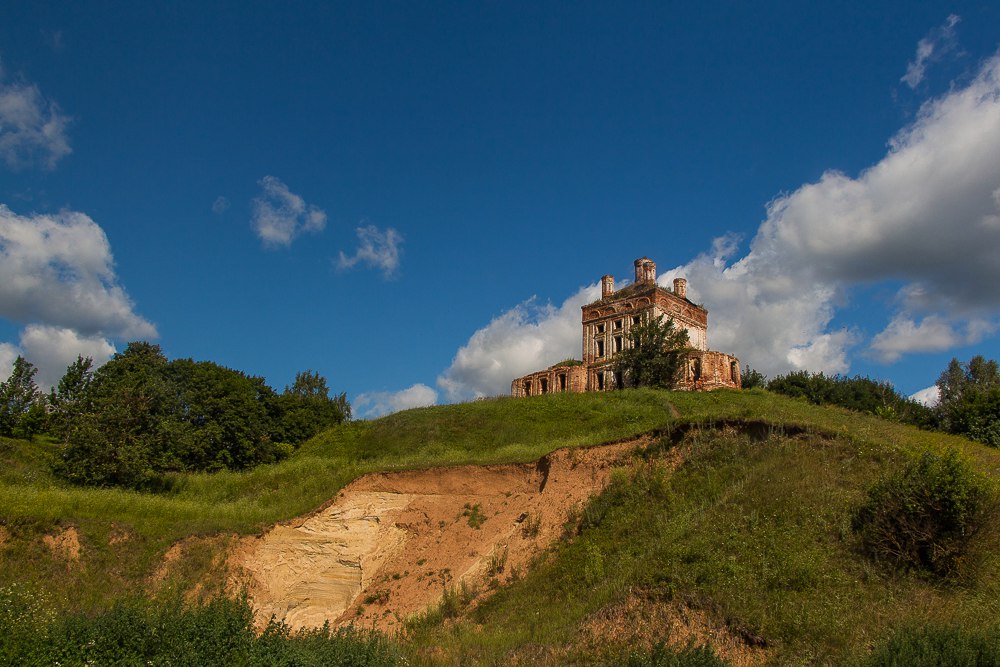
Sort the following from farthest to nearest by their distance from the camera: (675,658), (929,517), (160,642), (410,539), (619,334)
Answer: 1. (619,334)
2. (410,539)
3. (929,517)
4. (160,642)
5. (675,658)

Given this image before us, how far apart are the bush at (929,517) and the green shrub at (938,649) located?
2884 millimetres

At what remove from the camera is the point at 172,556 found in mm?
19484

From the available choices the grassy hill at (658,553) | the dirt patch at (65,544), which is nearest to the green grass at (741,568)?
the grassy hill at (658,553)

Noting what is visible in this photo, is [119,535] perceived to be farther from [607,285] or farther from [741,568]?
[607,285]

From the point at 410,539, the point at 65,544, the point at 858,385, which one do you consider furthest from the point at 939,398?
the point at 65,544

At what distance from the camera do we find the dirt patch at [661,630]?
10797mm

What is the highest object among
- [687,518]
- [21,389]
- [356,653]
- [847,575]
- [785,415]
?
[21,389]

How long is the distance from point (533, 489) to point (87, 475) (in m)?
16.2

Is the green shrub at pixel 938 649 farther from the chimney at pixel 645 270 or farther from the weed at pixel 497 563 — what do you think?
the chimney at pixel 645 270

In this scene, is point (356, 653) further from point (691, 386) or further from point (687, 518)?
point (691, 386)

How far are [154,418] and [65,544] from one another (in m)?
8.92

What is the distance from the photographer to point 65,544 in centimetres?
1850

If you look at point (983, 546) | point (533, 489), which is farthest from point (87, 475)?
point (983, 546)

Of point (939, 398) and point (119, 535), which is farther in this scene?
point (939, 398)
